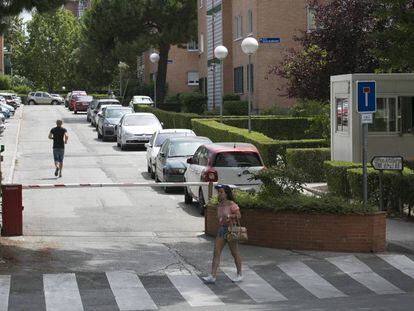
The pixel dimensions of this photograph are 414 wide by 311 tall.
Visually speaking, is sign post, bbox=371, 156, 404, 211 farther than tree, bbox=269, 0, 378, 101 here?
No

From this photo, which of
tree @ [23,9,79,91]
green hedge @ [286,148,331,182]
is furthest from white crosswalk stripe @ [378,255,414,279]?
tree @ [23,9,79,91]

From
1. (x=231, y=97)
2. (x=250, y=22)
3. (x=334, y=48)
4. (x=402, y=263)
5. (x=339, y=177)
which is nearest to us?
(x=402, y=263)

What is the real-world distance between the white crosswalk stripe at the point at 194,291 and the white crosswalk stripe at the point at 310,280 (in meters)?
1.44

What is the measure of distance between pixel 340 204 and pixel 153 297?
467cm

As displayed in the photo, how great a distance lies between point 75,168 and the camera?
30219 mm

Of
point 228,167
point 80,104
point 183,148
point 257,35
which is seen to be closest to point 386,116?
point 183,148

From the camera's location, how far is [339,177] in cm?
2078

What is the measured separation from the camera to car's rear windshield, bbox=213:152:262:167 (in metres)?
19.4

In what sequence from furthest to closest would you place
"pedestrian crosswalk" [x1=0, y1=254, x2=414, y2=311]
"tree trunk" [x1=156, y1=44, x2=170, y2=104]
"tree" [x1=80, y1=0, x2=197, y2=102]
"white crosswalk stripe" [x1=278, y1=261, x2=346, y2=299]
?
1. "tree trunk" [x1=156, y1=44, x2=170, y2=104]
2. "tree" [x1=80, y1=0, x2=197, y2=102]
3. "white crosswalk stripe" [x1=278, y1=261, x2=346, y2=299]
4. "pedestrian crosswalk" [x1=0, y1=254, x2=414, y2=311]

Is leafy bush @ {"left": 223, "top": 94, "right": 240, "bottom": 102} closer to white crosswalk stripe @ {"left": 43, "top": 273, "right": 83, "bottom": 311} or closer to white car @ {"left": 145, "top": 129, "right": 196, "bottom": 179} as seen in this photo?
white car @ {"left": 145, "top": 129, "right": 196, "bottom": 179}

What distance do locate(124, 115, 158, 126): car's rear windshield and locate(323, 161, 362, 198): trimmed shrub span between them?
17.0 metres

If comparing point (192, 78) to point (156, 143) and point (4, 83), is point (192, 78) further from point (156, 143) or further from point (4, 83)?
point (156, 143)

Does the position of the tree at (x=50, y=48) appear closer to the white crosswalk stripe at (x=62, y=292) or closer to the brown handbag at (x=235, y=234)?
the white crosswalk stripe at (x=62, y=292)

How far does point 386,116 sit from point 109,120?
2029 cm
